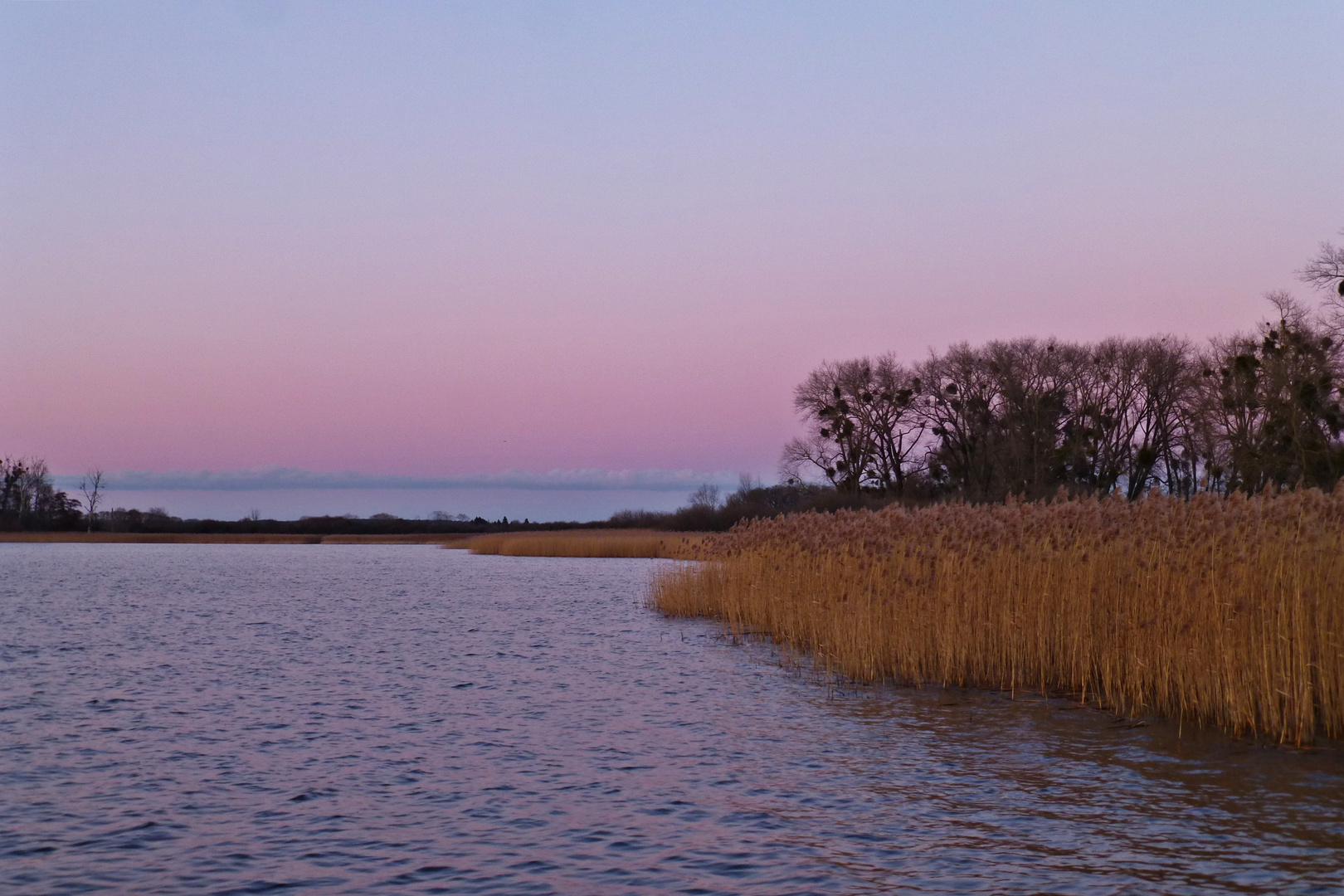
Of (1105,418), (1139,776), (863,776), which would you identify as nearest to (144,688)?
(863,776)

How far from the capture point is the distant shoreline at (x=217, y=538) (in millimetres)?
81125

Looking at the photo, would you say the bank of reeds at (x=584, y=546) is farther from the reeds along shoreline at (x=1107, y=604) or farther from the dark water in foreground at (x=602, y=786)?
the dark water in foreground at (x=602, y=786)

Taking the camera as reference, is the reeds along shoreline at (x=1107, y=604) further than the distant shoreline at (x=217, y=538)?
No

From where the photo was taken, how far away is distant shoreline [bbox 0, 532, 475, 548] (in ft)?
266

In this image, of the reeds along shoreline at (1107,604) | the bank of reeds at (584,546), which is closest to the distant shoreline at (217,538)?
the bank of reeds at (584,546)

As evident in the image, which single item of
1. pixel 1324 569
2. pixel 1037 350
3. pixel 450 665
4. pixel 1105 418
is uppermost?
pixel 1037 350

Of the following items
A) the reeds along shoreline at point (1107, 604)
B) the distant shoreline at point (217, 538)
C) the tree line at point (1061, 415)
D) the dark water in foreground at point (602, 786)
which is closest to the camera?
the dark water in foreground at point (602, 786)

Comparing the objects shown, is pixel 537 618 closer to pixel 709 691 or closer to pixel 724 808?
pixel 709 691

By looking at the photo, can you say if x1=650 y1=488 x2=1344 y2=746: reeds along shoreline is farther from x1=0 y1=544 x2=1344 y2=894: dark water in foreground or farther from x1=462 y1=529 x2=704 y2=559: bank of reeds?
x1=462 y1=529 x2=704 y2=559: bank of reeds

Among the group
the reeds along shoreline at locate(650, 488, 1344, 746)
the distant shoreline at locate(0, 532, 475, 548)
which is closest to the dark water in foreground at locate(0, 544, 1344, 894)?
the reeds along shoreline at locate(650, 488, 1344, 746)

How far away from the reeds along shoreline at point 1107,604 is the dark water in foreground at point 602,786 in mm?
706

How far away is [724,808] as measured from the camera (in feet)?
26.5

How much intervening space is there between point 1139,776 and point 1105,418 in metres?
51.1

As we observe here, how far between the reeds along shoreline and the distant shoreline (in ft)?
216
